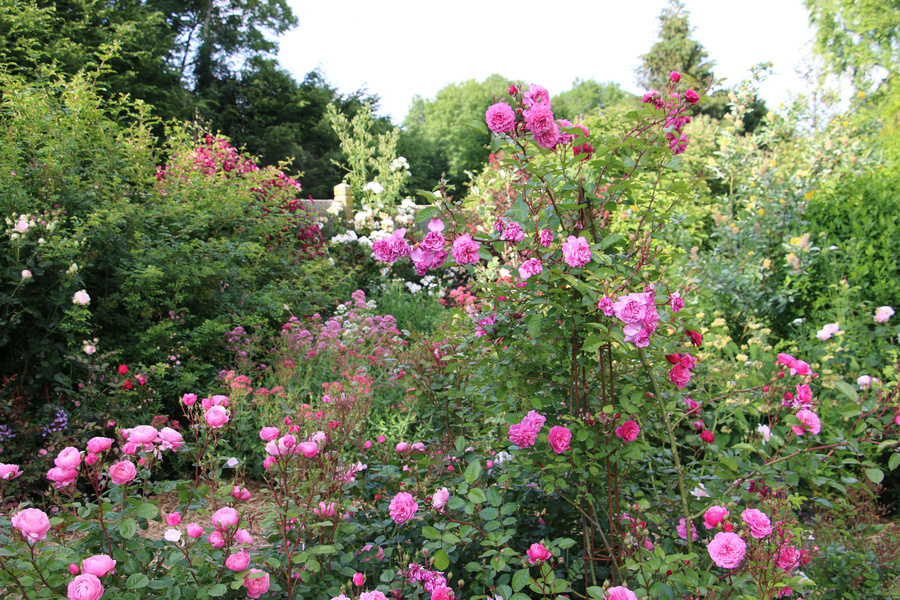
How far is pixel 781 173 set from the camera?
4.76 m

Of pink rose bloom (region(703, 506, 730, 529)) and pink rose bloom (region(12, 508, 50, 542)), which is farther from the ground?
pink rose bloom (region(703, 506, 730, 529))

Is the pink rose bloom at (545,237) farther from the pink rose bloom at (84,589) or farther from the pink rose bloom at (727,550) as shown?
the pink rose bloom at (84,589)

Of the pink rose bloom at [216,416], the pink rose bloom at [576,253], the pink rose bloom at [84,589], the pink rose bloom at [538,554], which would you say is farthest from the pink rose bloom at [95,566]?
the pink rose bloom at [576,253]

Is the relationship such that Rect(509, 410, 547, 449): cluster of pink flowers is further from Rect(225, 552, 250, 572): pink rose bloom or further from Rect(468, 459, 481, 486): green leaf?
Rect(225, 552, 250, 572): pink rose bloom

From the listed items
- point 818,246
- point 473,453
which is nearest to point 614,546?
point 473,453

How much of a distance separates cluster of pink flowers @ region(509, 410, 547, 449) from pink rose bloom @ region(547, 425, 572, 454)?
50 mm

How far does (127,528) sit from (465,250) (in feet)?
3.43

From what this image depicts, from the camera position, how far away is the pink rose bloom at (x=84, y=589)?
107 cm

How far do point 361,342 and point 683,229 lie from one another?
131 inches

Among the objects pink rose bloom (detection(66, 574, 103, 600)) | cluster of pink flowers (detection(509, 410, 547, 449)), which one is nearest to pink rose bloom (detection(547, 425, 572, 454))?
cluster of pink flowers (detection(509, 410, 547, 449))

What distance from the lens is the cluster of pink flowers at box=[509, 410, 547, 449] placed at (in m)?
1.46

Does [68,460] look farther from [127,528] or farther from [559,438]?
[559,438]

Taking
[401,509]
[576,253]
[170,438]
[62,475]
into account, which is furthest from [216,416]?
[576,253]

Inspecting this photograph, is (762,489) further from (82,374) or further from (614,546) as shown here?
(82,374)
